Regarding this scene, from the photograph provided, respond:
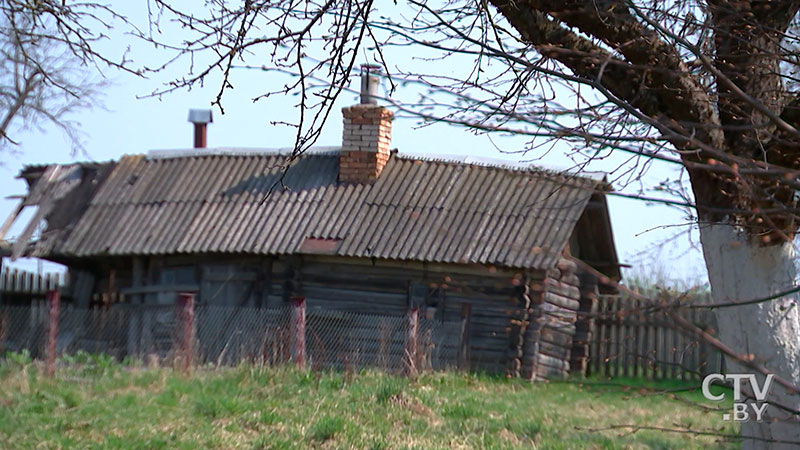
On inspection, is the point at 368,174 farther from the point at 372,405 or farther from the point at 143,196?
the point at 372,405

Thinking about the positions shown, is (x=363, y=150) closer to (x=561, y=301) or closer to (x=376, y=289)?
(x=376, y=289)

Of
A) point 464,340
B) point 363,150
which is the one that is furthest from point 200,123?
point 464,340

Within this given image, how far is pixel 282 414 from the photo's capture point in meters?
8.55

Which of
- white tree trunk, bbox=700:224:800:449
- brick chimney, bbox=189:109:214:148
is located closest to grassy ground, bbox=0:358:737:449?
white tree trunk, bbox=700:224:800:449

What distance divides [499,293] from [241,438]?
8855 mm

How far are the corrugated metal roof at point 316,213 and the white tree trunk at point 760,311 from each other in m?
9.70

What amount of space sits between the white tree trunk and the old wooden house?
31.6 ft

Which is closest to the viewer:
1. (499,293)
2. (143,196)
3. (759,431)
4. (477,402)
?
(759,431)

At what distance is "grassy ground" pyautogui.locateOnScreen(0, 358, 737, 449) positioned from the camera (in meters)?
7.71

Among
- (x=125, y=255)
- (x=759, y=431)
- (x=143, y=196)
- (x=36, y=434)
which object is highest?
(x=143, y=196)

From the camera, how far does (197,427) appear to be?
803 centimetres

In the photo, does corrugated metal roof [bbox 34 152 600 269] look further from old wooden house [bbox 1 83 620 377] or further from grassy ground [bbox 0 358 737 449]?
grassy ground [bbox 0 358 737 449]

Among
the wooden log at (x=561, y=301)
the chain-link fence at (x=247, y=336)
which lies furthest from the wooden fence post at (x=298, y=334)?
the wooden log at (x=561, y=301)

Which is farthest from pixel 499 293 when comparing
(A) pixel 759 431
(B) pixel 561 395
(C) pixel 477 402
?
(A) pixel 759 431
